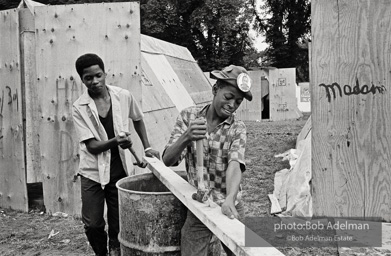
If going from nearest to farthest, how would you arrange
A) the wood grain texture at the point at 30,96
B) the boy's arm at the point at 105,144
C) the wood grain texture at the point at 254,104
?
1. the boy's arm at the point at 105,144
2. the wood grain texture at the point at 30,96
3. the wood grain texture at the point at 254,104

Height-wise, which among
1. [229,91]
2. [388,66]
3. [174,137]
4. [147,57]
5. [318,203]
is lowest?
[318,203]

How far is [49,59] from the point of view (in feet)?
19.6

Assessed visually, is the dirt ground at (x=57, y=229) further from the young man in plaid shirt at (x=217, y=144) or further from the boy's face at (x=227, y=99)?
the boy's face at (x=227, y=99)

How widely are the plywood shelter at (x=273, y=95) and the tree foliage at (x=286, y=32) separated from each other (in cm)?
1325

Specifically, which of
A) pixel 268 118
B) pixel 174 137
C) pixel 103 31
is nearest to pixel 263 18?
pixel 268 118

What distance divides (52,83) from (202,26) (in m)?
25.7

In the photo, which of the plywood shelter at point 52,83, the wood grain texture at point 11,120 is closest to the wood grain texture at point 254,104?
the plywood shelter at point 52,83

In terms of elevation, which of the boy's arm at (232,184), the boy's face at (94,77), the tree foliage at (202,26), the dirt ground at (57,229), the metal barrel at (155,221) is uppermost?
the tree foliage at (202,26)

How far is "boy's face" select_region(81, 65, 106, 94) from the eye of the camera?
3.72m

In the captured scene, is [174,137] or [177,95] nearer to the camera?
[174,137]

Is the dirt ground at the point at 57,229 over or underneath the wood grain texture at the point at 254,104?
underneath

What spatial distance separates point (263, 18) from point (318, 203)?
32.6m

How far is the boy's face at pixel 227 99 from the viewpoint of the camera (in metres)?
2.83

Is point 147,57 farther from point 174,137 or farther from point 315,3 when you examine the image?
point 174,137
